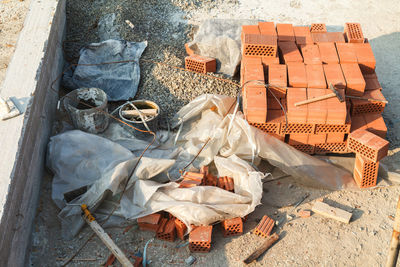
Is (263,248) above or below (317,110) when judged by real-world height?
below

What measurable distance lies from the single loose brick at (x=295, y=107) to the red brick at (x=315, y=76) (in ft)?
0.55

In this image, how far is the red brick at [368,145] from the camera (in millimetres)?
5078

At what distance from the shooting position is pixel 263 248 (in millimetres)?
4496

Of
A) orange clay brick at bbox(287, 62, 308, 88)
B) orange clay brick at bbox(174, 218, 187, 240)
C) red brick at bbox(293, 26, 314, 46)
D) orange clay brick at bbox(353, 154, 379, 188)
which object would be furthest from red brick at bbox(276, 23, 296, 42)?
orange clay brick at bbox(174, 218, 187, 240)

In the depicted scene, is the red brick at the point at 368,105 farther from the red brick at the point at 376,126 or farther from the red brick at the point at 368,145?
Answer: the red brick at the point at 368,145

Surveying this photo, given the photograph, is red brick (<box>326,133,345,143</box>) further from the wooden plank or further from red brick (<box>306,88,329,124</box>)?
the wooden plank

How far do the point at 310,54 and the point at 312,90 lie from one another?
28.1 inches

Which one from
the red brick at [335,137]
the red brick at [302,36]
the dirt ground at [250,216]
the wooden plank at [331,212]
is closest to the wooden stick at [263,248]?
the dirt ground at [250,216]

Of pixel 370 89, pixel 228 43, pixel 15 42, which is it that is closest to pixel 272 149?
pixel 370 89

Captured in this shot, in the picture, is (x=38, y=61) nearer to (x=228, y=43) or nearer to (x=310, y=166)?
(x=228, y=43)

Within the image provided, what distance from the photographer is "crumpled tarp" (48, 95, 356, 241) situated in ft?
15.4

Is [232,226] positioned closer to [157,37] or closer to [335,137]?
[335,137]

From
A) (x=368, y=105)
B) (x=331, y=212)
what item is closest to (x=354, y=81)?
(x=368, y=105)

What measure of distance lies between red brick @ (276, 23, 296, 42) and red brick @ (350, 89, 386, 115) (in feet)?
4.40
